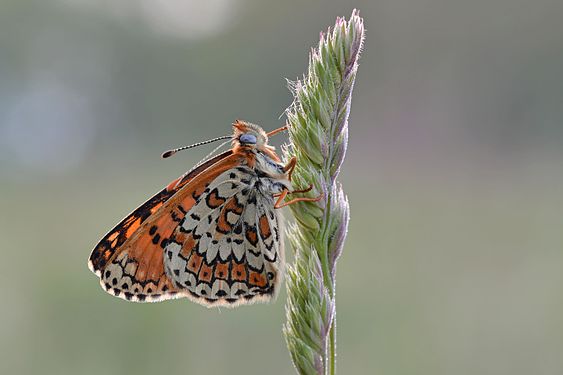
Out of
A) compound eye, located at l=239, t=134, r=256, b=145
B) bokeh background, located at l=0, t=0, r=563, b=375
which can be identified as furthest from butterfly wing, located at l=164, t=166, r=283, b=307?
bokeh background, located at l=0, t=0, r=563, b=375

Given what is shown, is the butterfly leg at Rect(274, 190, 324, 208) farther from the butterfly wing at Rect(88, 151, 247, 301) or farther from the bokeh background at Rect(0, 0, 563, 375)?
the bokeh background at Rect(0, 0, 563, 375)

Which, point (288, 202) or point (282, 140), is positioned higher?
point (282, 140)

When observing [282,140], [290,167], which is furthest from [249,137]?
[290,167]

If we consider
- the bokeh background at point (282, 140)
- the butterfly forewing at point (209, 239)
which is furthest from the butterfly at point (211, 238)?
the bokeh background at point (282, 140)

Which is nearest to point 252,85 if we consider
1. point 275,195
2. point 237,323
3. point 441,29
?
point 441,29

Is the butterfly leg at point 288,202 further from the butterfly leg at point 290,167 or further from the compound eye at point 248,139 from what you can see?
the compound eye at point 248,139

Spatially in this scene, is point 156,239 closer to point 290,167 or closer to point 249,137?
point 249,137
